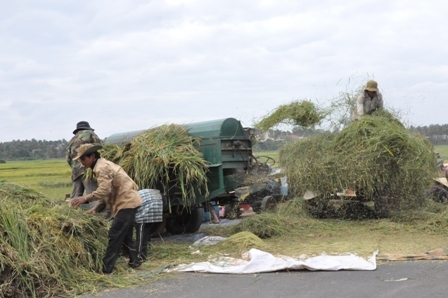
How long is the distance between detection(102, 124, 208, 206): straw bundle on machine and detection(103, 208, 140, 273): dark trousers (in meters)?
1.69

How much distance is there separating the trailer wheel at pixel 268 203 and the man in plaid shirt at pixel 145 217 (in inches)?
210

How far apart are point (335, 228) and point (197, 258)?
11.7 feet

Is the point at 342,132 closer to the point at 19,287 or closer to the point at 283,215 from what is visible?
the point at 283,215

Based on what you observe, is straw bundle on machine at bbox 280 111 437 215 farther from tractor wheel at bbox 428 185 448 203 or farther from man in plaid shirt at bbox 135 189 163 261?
man in plaid shirt at bbox 135 189 163 261

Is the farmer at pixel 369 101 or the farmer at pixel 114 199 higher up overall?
the farmer at pixel 369 101

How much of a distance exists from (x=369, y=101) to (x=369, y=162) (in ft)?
5.52

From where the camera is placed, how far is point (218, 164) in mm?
10172

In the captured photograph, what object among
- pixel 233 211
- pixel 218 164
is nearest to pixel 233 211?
pixel 233 211

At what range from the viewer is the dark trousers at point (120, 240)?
782 centimetres

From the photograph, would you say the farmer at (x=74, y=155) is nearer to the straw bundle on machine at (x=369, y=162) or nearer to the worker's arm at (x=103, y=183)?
the worker's arm at (x=103, y=183)

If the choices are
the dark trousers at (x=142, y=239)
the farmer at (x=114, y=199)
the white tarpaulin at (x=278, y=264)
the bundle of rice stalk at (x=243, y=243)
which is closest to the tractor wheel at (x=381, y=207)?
the bundle of rice stalk at (x=243, y=243)

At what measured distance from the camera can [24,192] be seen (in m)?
8.28

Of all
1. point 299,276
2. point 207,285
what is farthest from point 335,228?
point 207,285

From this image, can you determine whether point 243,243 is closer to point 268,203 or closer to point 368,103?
point 368,103
